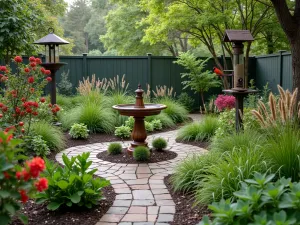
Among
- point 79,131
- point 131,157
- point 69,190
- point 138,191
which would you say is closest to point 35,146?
point 131,157

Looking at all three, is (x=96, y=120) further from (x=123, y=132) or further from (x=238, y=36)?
(x=238, y=36)

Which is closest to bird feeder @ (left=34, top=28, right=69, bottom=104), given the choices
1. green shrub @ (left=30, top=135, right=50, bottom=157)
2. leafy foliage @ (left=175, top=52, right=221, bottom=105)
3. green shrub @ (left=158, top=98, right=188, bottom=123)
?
green shrub @ (left=30, top=135, right=50, bottom=157)

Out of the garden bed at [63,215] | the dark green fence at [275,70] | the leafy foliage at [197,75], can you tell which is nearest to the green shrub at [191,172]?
the garden bed at [63,215]

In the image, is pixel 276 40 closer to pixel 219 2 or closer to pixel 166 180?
pixel 219 2

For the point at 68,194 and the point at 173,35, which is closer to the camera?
the point at 68,194

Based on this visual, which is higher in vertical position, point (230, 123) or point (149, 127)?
point (230, 123)

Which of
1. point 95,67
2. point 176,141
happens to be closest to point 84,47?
point 95,67

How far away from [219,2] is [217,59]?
1.97 m

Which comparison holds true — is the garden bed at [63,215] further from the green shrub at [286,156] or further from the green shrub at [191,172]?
the green shrub at [286,156]

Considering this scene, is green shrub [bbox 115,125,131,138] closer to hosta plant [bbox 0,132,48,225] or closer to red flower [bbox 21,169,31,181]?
hosta plant [bbox 0,132,48,225]

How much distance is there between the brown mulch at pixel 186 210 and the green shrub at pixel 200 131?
3.03 m

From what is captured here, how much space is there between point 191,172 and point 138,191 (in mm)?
626

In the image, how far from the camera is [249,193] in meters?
2.32

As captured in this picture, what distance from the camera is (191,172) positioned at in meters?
4.07
